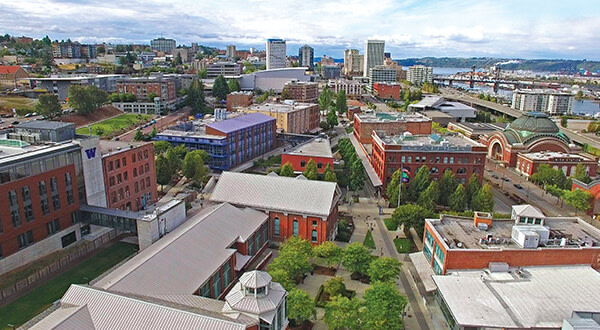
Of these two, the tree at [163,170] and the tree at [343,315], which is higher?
the tree at [163,170]

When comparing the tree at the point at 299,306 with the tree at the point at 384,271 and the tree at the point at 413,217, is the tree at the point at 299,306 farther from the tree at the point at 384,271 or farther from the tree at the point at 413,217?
the tree at the point at 413,217

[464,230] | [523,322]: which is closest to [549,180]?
[464,230]

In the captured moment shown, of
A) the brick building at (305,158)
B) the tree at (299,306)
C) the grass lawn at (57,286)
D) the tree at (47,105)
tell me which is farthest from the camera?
the tree at (47,105)

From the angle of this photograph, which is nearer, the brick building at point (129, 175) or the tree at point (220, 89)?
the brick building at point (129, 175)

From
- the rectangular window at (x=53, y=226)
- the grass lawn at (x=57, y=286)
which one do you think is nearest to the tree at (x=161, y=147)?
the grass lawn at (x=57, y=286)

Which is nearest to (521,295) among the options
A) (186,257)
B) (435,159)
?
(186,257)
